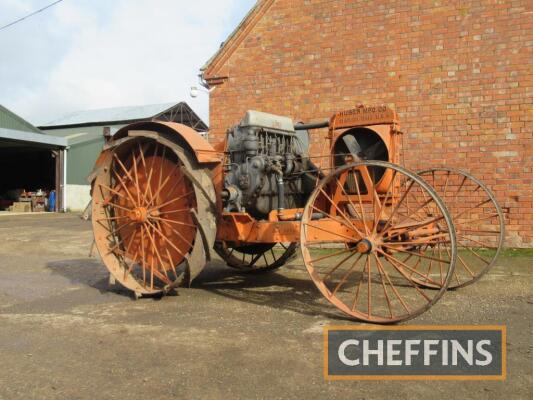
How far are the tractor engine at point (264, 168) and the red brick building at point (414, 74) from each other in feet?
11.9

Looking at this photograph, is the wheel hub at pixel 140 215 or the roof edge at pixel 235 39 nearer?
the wheel hub at pixel 140 215

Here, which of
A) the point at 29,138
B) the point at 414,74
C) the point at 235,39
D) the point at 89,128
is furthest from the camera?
the point at 89,128

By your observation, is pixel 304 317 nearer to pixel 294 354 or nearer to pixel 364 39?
pixel 294 354

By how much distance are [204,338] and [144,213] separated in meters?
1.84

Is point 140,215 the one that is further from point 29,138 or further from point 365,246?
point 29,138

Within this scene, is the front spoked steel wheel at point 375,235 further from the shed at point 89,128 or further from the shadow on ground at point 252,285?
the shed at point 89,128

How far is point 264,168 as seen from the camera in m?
5.23

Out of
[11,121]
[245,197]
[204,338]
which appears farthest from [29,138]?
[204,338]

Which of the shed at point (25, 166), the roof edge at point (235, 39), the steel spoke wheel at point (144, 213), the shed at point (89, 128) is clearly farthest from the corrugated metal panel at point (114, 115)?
the steel spoke wheel at point (144, 213)

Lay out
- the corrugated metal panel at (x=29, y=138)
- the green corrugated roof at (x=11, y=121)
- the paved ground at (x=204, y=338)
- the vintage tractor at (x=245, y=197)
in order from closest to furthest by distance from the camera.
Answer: the paved ground at (x=204, y=338), the vintage tractor at (x=245, y=197), the corrugated metal panel at (x=29, y=138), the green corrugated roof at (x=11, y=121)

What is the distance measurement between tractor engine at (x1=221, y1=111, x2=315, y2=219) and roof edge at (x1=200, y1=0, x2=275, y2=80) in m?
4.70

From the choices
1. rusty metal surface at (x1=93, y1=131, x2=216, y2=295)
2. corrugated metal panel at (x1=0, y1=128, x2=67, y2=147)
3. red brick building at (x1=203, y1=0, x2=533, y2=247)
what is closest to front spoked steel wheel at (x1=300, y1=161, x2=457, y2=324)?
rusty metal surface at (x1=93, y1=131, x2=216, y2=295)

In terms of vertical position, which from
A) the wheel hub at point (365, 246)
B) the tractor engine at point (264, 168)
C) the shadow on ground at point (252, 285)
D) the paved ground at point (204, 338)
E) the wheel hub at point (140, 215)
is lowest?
the paved ground at point (204, 338)

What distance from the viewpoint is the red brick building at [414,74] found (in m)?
8.20
